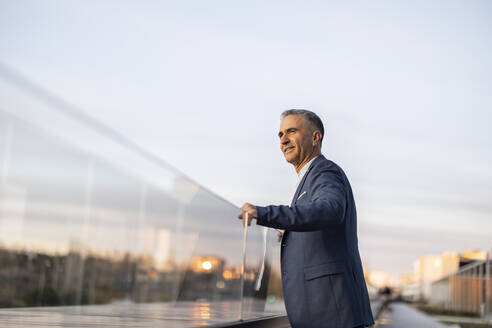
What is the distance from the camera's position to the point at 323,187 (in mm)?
4051

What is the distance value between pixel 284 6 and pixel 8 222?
56.8 ft

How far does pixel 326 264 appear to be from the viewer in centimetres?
403

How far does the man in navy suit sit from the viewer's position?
3.77 m

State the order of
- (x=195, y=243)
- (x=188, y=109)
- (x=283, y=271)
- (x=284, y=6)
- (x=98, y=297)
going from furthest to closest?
(x=188, y=109), (x=284, y=6), (x=98, y=297), (x=195, y=243), (x=283, y=271)

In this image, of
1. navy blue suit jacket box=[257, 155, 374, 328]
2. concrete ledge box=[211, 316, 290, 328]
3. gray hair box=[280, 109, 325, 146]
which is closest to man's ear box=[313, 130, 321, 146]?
gray hair box=[280, 109, 325, 146]

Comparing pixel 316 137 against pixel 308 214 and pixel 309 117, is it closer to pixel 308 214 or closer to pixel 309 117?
pixel 309 117

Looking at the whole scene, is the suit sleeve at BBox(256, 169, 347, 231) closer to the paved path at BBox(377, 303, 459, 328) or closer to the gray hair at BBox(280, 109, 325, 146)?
the gray hair at BBox(280, 109, 325, 146)

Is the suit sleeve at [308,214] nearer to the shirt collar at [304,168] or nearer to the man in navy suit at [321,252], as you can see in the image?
the man in navy suit at [321,252]

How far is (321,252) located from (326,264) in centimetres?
7

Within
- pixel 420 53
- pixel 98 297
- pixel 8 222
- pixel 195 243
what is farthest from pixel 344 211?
pixel 420 53

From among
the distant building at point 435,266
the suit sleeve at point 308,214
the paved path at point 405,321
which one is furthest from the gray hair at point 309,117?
the distant building at point 435,266

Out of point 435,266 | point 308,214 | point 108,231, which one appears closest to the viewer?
point 308,214

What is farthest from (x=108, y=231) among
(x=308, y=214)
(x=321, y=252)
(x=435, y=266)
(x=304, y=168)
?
(x=435, y=266)

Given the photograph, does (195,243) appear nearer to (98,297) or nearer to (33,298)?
(98,297)
